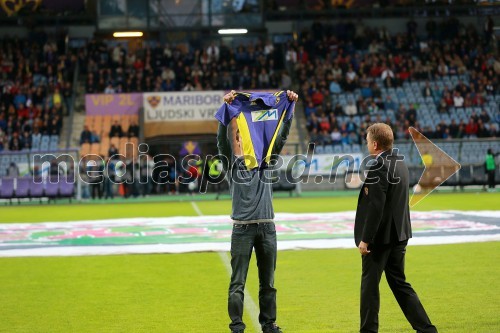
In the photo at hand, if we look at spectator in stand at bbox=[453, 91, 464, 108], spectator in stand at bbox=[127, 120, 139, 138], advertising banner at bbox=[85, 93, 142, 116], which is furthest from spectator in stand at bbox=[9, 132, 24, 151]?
spectator in stand at bbox=[453, 91, 464, 108]

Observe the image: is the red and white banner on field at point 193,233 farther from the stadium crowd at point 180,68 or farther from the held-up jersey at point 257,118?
the stadium crowd at point 180,68

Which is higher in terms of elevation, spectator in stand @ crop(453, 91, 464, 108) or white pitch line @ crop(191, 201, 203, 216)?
spectator in stand @ crop(453, 91, 464, 108)

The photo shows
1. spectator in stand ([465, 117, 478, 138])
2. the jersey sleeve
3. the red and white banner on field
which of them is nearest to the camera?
the jersey sleeve

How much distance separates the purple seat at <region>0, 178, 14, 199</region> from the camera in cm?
3466

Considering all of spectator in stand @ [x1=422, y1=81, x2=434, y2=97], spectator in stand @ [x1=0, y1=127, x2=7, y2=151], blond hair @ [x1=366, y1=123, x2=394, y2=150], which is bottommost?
spectator in stand @ [x1=0, y1=127, x2=7, y2=151]

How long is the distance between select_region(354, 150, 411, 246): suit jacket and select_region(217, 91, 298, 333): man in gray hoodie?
3.06ft

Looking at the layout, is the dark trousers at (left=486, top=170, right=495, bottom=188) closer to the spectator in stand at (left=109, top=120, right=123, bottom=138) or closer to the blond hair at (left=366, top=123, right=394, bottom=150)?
the spectator in stand at (left=109, top=120, right=123, bottom=138)

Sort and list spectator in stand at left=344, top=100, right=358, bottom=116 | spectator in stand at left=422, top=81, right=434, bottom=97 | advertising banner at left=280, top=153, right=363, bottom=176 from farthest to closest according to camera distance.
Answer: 1. spectator in stand at left=422, top=81, right=434, bottom=97
2. spectator in stand at left=344, top=100, right=358, bottom=116
3. advertising banner at left=280, top=153, right=363, bottom=176

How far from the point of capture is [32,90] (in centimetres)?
4303

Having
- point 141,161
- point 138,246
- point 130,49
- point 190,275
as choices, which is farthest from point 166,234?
point 130,49

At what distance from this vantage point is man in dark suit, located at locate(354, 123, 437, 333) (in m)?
7.07

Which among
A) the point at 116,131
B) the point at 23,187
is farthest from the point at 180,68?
the point at 23,187

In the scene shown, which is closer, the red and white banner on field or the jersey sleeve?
the jersey sleeve

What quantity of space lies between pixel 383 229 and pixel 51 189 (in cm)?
2924
